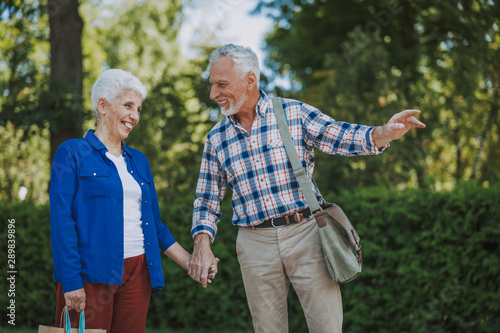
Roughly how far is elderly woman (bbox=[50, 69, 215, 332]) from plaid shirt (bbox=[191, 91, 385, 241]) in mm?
442

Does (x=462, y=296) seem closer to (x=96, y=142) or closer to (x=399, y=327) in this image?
(x=399, y=327)

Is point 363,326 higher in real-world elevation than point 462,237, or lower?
lower

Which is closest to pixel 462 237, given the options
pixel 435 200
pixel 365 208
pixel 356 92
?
pixel 435 200

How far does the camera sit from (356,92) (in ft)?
25.6

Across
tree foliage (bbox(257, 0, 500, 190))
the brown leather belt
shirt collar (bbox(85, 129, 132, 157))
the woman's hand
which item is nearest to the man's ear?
the brown leather belt

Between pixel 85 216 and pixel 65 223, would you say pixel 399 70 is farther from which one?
pixel 65 223

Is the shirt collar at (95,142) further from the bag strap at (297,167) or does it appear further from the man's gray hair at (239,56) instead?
the bag strap at (297,167)

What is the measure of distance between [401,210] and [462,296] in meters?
1.01

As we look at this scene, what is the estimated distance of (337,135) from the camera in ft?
9.32

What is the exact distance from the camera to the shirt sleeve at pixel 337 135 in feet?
9.00

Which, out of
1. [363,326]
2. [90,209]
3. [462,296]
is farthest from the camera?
[363,326]

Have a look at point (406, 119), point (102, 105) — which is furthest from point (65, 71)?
point (406, 119)

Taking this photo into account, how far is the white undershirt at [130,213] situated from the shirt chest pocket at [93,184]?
0.40ft

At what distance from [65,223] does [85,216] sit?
0.37 ft
